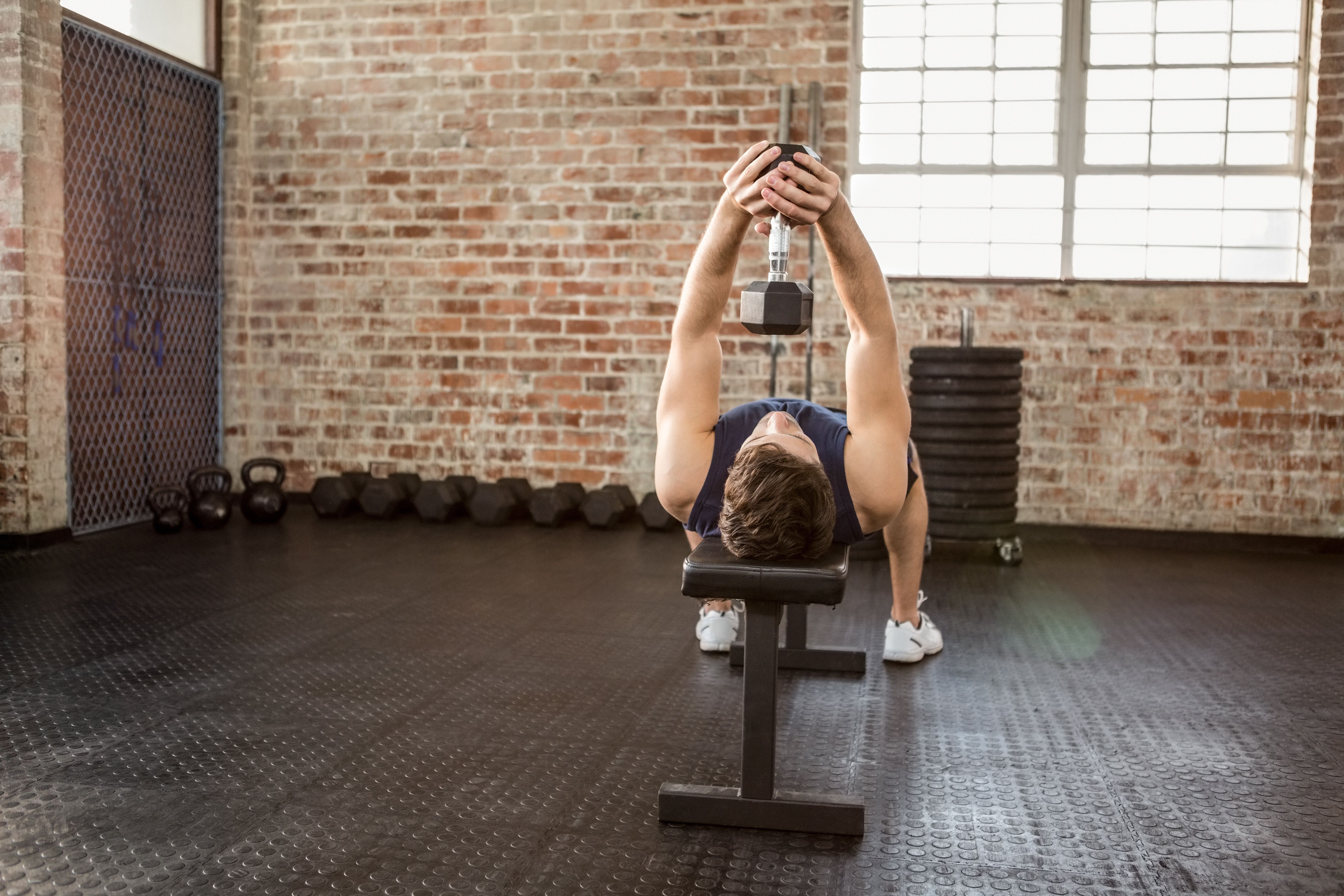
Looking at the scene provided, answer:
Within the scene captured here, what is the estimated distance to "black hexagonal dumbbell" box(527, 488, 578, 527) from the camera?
506 cm

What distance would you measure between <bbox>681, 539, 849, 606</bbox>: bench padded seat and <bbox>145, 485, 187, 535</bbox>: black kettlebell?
3579 millimetres

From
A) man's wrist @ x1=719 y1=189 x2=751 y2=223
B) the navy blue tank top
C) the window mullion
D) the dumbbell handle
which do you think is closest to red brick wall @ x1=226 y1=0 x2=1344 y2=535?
the window mullion

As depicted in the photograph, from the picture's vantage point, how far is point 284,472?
529 cm

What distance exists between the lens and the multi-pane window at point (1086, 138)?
4.77 meters

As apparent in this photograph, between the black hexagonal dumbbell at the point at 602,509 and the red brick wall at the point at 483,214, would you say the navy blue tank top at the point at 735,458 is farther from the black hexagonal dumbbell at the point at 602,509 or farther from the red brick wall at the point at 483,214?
the red brick wall at the point at 483,214

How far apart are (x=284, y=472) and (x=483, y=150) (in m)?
1.79

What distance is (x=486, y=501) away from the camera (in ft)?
16.7

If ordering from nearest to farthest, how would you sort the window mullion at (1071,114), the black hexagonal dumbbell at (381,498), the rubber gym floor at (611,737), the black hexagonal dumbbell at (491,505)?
the rubber gym floor at (611,737)
the window mullion at (1071,114)
the black hexagonal dumbbell at (491,505)
the black hexagonal dumbbell at (381,498)

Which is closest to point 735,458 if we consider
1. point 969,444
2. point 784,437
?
point 784,437

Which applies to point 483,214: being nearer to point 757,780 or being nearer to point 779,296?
point 779,296

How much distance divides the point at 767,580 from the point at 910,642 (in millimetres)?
1229

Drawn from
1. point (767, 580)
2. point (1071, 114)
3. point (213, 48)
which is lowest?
point (767, 580)

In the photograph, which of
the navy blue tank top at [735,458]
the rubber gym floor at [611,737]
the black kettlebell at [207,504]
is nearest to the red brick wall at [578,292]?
the black kettlebell at [207,504]

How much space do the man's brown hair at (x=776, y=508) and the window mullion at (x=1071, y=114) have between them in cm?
341
